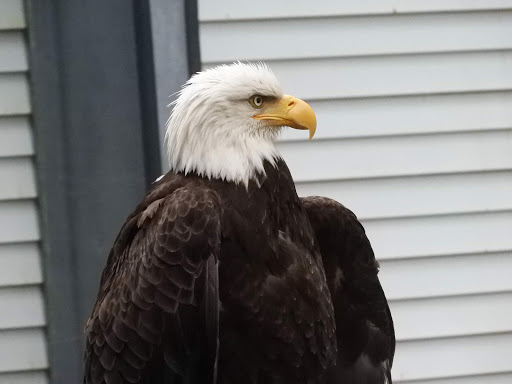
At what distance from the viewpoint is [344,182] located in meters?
3.60

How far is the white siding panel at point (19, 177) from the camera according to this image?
334 centimetres

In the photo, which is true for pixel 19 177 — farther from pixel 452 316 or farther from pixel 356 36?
pixel 452 316

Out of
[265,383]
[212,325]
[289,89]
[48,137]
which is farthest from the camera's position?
[289,89]

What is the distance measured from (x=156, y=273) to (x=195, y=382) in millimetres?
354

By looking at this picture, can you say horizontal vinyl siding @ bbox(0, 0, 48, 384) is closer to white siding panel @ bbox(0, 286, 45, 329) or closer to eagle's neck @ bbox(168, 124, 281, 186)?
white siding panel @ bbox(0, 286, 45, 329)

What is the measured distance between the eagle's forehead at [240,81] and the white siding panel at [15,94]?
3.25 feet

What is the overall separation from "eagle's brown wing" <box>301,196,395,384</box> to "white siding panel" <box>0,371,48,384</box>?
121 centimetres

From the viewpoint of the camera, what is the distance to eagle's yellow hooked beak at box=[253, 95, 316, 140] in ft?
8.63

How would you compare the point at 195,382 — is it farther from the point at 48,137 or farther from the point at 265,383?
the point at 48,137

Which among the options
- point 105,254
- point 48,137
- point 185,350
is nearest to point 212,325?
point 185,350

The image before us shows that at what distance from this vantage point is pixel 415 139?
143 inches

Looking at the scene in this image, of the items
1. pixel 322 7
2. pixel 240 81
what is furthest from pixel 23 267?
pixel 322 7

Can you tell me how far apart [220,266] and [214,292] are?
104mm

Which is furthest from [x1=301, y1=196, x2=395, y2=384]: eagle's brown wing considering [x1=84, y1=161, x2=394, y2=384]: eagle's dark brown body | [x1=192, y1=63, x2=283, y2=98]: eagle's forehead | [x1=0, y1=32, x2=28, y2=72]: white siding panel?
[x1=0, y1=32, x2=28, y2=72]: white siding panel
